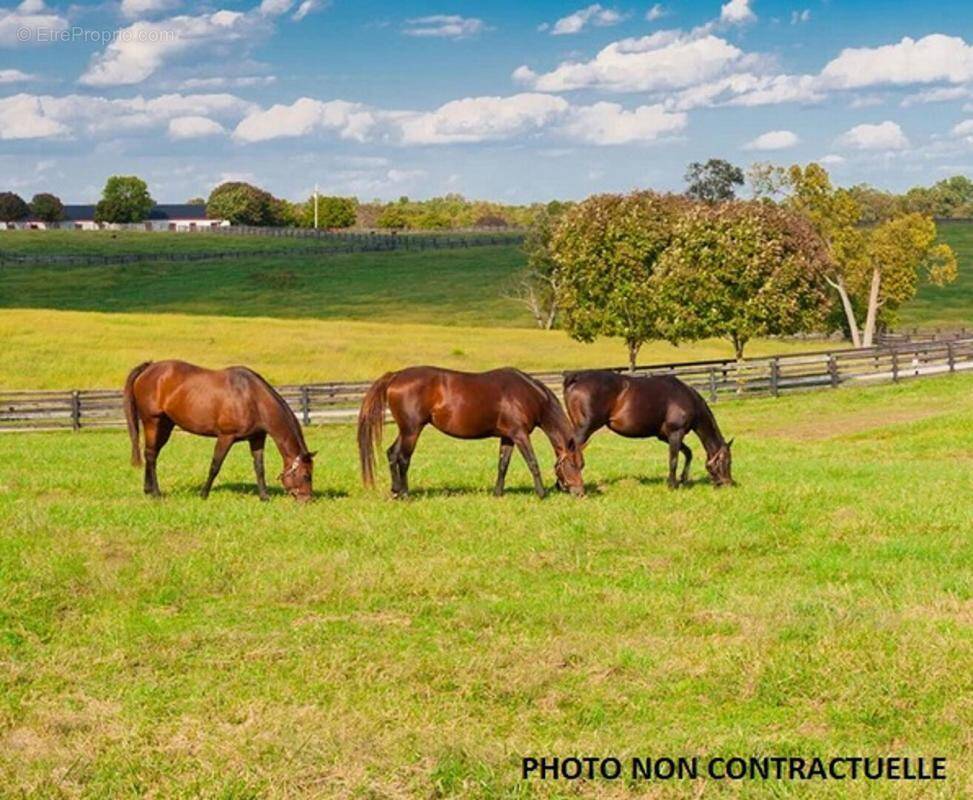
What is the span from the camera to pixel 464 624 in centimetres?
1080

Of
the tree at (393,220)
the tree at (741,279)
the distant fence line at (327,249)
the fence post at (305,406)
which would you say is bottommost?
the fence post at (305,406)

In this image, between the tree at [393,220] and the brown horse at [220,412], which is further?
the tree at [393,220]

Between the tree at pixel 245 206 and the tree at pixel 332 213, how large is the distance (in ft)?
13.3

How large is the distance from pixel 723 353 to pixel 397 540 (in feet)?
190

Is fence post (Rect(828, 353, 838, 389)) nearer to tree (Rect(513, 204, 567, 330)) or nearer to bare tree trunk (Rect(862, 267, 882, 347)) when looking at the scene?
bare tree trunk (Rect(862, 267, 882, 347))

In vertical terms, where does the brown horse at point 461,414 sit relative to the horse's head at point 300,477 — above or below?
above

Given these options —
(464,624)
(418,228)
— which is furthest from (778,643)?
(418,228)

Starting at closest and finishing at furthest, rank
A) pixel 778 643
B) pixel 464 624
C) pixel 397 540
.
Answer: pixel 778 643 < pixel 464 624 < pixel 397 540

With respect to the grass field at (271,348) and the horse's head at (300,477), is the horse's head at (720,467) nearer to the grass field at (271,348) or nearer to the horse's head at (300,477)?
the horse's head at (300,477)

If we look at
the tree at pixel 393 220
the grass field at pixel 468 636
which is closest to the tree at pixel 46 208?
the tree at pixel 393 220

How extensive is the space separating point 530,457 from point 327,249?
112687mm

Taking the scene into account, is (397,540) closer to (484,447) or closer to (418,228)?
(484,447)

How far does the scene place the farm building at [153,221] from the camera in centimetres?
16438

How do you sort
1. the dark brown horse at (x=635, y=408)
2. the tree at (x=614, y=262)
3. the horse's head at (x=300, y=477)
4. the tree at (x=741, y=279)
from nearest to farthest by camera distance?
the horse's head at (x=300, y=477) < the dark brown horse at (x=635, y=408) < the tree at (x=741, y=279) < the tree at (x=614, y=262)
